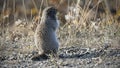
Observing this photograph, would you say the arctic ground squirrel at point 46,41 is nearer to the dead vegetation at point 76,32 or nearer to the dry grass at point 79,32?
the dead vegetation at point 76,32

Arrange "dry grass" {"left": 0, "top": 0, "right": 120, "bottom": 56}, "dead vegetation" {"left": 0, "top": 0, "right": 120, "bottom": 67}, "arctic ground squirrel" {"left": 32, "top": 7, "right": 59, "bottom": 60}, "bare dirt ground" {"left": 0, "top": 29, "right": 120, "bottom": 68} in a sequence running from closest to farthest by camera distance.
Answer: "bare dirt ground" {"left": 0, "top": 29, "right": 120, "bottom": 68}, "arctic ground squirrel" {"left": 32, "top": 7, "right": 59, "bottom": 60}, "dead vegetation" {"left": 0, "top": 0, "right": 120, "bottom": 67}, "dry grass" {"left": 0, "top": 0, "right": 120, "bottom": 56}

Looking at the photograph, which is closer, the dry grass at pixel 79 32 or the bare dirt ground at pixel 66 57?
the bare dirt ground at pixel 66 57

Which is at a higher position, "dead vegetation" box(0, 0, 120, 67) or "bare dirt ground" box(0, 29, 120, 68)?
"dead vegetation" box(0, 0, 120, 67)

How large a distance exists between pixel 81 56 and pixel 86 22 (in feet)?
7.21

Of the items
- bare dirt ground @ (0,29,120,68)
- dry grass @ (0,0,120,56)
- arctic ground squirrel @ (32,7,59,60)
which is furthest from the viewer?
dry grass @ (0,0,120,56)

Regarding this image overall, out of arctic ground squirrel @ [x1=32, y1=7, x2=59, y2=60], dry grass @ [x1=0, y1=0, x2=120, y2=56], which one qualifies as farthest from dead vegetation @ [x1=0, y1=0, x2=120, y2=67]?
arctic ground squirrel @ [x1=32, y1=7, x2=59, y2=60]

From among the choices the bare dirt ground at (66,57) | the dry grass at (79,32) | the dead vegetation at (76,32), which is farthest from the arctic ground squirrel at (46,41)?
the dry grass at (79,32)

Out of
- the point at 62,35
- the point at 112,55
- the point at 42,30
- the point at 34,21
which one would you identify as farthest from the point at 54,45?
the point at 34,21

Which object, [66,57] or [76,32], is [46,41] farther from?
[76,32]

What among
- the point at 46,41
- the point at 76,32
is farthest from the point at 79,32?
the point at 46,41

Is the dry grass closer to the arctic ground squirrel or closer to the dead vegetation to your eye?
the dead vegetation

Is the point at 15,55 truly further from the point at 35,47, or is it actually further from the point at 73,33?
the point at 73,33

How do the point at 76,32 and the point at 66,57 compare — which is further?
the point at 76,32

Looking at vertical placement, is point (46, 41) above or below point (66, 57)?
above
